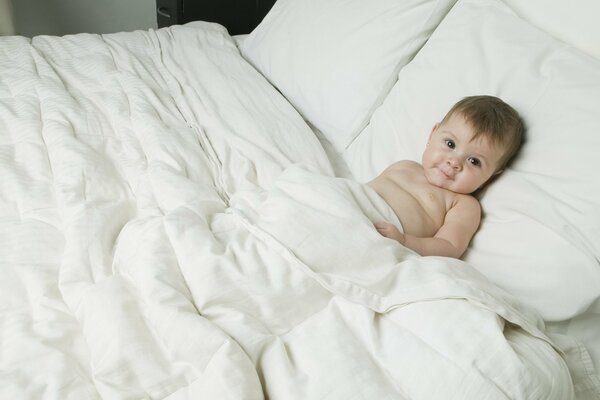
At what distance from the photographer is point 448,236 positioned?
3.29ft

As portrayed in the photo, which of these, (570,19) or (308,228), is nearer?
(308,228)

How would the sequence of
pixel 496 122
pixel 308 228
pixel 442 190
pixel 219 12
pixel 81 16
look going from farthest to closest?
pixel 81 16
pixel 219 12
pixel 442 190
pixel 496 122
pixel 308 228

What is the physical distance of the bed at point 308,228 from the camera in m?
0.66

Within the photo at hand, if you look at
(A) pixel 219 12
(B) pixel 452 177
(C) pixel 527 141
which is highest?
(C) pixel 527 141

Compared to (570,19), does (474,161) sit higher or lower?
lower

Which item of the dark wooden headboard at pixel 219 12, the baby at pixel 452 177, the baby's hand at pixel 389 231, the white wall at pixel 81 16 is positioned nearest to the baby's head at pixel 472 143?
the baby at pixel 452 177

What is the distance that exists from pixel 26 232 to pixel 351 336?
62cm

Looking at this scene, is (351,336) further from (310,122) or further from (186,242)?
(310,122)

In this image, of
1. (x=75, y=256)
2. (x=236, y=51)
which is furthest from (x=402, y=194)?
(x=236, y=51)

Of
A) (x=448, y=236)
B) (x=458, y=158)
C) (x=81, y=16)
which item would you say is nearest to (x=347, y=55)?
(x=458, y=158)

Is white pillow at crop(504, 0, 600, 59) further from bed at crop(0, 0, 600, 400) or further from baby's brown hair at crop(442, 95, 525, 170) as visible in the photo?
baby's brown hair at crop(442, 95, 525, 170)

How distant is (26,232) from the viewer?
3.06ft

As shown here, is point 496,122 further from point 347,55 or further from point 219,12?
point 219,12

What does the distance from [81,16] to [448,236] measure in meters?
2.78
